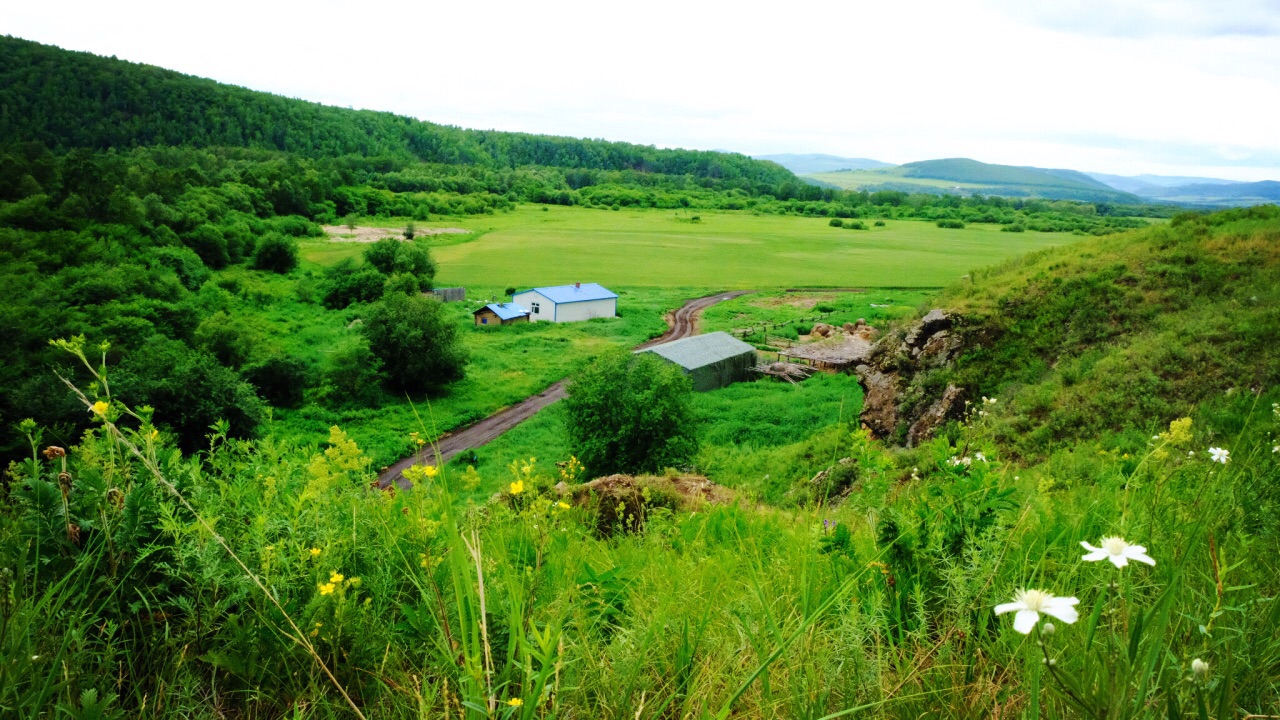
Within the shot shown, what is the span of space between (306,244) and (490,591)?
84.4 meters

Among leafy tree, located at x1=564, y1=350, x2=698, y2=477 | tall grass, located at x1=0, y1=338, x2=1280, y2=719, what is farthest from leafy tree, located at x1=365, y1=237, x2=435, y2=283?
tall grass, located at x1=0, y1=338, x2=1280, y2=719

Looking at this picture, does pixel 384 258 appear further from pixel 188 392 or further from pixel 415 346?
pixel 188 392

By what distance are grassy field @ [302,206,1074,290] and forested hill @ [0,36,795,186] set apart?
217 ft

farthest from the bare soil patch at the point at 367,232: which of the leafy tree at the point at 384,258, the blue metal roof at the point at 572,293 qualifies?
the blue metal roof at the point at 572,293

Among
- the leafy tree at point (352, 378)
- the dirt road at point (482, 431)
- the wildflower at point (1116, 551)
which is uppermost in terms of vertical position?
the wildflower at point (1116, 551)

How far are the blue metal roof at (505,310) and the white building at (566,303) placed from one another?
0.94 meters

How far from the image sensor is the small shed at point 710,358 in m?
36.5

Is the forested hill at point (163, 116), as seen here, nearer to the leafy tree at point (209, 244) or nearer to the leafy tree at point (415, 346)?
the leafy tree at point (209, 244)

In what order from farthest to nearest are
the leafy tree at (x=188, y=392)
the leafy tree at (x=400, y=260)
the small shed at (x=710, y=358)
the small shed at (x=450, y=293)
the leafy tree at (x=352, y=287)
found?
the leafy tree at (x=400, y=260)
the small shed at (x=450, y=293)
the leafy tree at (x=352, y=287)
the small shed at (x=710, y=358)
the leafy tree at (x=188, y=392)

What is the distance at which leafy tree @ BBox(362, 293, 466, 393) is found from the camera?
37.0 m

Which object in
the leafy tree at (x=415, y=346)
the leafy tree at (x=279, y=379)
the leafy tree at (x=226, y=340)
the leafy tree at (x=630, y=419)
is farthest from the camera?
the leafy tree at (x=226, y=340)

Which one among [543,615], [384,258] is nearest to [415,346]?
[384,258]

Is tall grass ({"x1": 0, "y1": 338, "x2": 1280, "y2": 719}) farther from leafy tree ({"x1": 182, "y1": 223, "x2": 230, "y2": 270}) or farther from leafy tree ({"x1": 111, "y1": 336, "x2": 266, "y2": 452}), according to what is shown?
leafy tree ({"x1": 182, "y1": 223, "x2": 230, "y2": 270})

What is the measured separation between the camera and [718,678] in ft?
6.50
